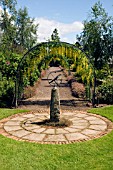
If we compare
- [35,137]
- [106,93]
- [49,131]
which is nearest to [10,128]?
[35,137]

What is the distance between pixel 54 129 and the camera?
743 centimetres

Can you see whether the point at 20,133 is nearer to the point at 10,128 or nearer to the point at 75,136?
the point at 10,128

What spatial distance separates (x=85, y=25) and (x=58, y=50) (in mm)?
17945

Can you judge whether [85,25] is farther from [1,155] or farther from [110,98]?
[1,155]

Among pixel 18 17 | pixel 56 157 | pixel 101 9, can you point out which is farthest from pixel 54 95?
pixel 18 17

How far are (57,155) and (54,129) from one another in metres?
1.87

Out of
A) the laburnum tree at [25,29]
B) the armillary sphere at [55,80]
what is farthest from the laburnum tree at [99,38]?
the laburnum tree at [25,29]

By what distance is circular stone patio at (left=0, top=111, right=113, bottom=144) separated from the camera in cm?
668

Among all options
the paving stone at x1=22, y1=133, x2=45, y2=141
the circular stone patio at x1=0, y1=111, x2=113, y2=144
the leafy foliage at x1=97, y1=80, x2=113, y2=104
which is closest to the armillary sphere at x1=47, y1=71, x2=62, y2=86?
the circular stone patio at x1=0, y1=111, x2=113, y2=144

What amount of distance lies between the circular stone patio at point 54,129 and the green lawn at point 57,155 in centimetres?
36

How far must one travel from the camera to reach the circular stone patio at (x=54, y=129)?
21.9ft

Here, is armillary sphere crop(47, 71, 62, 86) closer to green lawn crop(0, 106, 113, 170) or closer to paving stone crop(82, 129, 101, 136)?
paving stone crop(82, 129, 101, 136)

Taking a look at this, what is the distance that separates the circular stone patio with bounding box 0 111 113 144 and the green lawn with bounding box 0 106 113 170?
0.36 metres

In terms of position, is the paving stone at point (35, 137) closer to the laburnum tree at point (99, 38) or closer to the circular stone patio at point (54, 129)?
the circular stone patio at point (54, 129)
